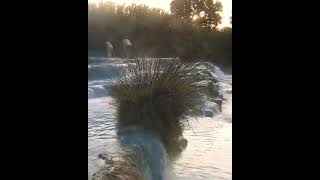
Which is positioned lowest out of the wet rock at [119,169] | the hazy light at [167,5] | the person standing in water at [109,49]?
the wet rock at [119,169]

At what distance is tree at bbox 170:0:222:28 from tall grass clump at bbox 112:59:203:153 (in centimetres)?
20

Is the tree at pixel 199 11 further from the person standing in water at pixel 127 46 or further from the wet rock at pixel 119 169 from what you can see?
the wet rock at pixel 119 169

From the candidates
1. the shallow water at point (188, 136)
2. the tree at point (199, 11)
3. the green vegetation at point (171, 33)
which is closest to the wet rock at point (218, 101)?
the shallow water at point (188, 136)

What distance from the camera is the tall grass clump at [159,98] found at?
2.10 metres

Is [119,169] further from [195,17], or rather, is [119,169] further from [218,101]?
[195,17]

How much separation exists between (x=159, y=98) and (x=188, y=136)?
210mm

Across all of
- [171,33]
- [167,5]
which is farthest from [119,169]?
[167,5]

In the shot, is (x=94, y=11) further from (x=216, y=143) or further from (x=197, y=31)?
(x=216, y=143)

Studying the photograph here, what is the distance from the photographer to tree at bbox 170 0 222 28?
6.93ft

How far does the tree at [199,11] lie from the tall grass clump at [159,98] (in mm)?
200

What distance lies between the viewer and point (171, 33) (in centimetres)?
213

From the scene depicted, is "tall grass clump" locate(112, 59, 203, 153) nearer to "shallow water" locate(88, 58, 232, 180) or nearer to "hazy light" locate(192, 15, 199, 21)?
"shallow water" locate(88, 58, 232, 180)
